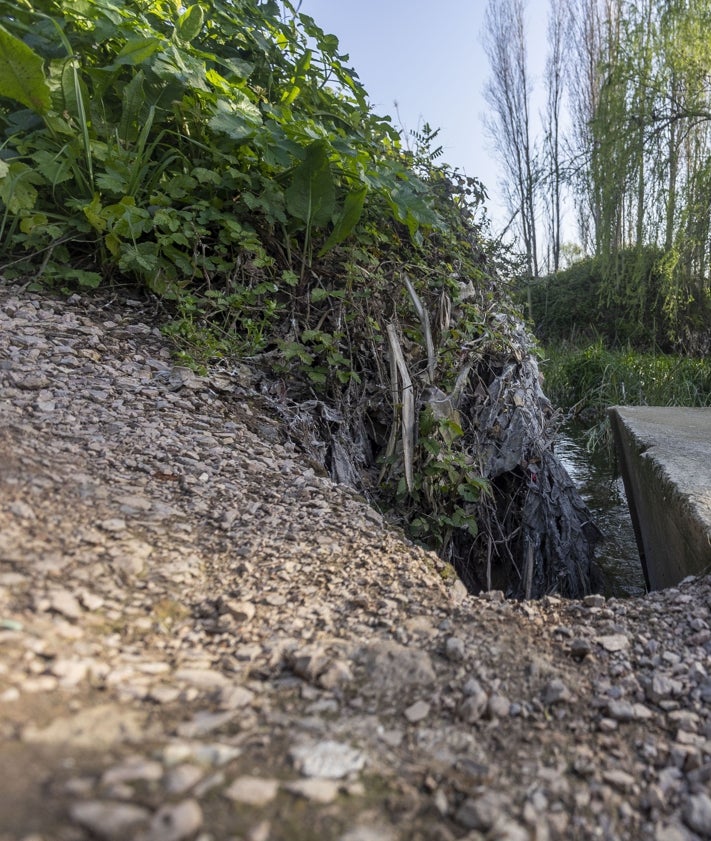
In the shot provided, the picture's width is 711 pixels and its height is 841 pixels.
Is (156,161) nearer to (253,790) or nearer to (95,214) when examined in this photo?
(95,214)

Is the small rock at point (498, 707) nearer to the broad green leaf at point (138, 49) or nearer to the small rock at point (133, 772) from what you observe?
the small rock at point (133, 772)

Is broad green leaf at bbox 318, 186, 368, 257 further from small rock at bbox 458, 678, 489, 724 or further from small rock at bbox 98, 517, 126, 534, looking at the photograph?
small rock at bbox 458, 678, 489, 724

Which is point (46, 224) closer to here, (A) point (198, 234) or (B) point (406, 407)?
(A) point (198, 234)

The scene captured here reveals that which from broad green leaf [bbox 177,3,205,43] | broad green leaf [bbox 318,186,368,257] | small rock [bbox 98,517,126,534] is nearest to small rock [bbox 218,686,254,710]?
small rock [bbox 98,517,126,534]

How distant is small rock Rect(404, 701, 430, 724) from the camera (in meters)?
0.80

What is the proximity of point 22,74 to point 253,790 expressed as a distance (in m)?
2.15

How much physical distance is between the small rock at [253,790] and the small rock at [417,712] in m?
0.22

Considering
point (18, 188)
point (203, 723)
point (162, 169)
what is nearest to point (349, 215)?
point (162, 169)

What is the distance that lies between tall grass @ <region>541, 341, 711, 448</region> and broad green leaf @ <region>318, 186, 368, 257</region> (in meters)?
3.89

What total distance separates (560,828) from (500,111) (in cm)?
1887

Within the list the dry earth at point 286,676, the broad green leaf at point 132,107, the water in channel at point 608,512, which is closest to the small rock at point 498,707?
the dry earth at point 286,676

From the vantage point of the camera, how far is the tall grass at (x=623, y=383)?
19.1ft

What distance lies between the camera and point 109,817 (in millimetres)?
553

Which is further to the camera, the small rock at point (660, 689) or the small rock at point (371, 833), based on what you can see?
the small rock at point (660, 689)
